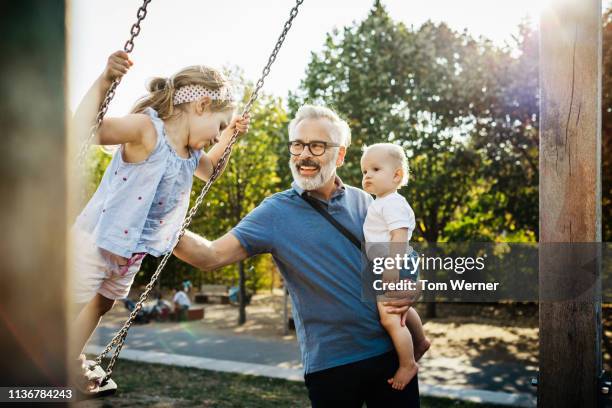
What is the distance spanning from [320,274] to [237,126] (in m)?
0.93

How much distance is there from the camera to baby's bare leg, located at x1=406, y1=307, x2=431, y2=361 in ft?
9.75

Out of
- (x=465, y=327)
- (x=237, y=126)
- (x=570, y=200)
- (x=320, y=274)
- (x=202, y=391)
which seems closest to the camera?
(x=320, y=274)

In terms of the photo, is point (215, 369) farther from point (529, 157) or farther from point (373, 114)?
point (529, 157)

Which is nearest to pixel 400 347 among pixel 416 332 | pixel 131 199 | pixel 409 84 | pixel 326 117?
pixel 416 332

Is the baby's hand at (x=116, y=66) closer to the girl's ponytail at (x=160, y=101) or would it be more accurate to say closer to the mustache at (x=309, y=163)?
the girl's ponytail at (x=160, y=101)

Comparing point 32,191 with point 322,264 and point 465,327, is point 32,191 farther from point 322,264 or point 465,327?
point 465,327

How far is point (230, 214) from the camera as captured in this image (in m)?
19.5

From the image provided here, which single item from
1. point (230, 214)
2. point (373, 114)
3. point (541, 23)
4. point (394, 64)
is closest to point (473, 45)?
point (394, 64)

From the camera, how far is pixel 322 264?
290 centimetres

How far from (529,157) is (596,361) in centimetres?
1314

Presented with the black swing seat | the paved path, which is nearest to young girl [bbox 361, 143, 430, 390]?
the black swing seat

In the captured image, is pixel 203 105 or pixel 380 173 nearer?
pixel 203 105

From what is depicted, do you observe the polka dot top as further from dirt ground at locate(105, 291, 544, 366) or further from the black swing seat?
dirt ground at locate(105, 291, 544, 366)

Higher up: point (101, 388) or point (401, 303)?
point (401, 303)
